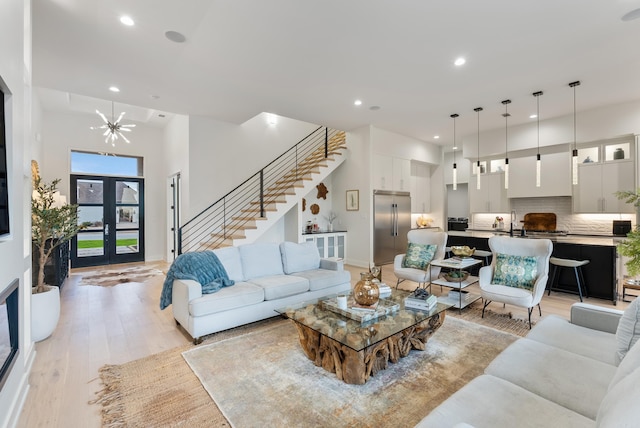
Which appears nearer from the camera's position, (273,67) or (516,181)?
(273,67)

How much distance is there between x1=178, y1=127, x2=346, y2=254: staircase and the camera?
594 centimetres

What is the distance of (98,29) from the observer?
3104 millimetres

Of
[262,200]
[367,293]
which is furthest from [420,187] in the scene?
[367,293]

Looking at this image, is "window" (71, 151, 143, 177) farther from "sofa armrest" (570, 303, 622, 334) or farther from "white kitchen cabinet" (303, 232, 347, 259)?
"sofa armrest" (570, 303, 622, 334)

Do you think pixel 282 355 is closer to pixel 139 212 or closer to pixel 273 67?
pixel 273 67

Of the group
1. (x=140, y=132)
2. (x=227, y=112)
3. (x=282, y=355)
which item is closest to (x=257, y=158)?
(x=227, y=112)

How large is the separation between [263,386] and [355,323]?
831 millimetres

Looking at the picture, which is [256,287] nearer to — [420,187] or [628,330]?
[628,330]

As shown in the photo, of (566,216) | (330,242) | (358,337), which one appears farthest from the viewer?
(330,242)

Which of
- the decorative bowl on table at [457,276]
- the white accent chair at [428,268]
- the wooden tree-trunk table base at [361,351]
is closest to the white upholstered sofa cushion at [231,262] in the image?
the wooden tree-trunk table base at [361,351]

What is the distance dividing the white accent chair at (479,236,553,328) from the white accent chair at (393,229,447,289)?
72cm

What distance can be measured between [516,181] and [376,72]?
467cm

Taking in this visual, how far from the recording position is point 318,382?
2240 mm

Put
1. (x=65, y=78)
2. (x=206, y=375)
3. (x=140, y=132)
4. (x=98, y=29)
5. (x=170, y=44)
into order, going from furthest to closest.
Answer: (x=140, y=132) < (x=65, y=78) < (x=170, y=44) < (x=98, y=29) < (x=206, y=375)
